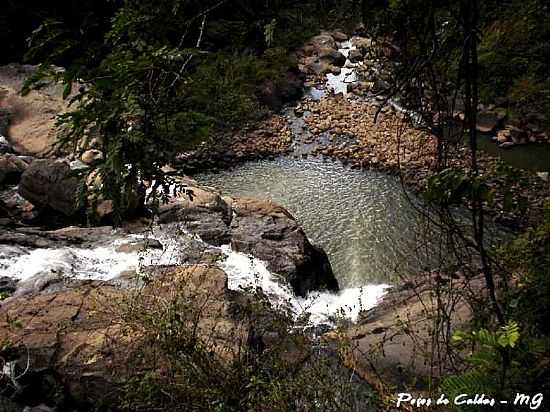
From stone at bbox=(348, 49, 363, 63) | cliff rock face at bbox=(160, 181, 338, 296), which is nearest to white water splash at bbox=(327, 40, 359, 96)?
stone at bbox=(348, 49, 363, 63)

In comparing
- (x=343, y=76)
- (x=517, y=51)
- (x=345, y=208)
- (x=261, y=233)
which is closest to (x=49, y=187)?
(x=261, y=233)

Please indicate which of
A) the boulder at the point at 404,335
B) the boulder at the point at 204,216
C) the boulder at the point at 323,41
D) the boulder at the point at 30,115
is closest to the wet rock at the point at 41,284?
the boulder at the point at 204,216

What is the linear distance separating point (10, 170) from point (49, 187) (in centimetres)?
120

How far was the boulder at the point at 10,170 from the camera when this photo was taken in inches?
311

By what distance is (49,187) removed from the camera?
23.6 ft

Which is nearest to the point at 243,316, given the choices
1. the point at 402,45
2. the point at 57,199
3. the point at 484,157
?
the point at 402,45

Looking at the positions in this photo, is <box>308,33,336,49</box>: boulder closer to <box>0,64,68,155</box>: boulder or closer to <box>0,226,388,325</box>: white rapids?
<box>0,64,68,155</box>: boulder

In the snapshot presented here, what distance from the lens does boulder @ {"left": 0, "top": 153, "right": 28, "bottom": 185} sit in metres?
7.91

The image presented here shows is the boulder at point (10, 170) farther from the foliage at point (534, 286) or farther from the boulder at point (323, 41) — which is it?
the boulder at point (323, 41)

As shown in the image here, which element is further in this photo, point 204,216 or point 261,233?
point 204,216

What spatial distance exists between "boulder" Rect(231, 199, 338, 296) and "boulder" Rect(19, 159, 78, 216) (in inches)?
89.0

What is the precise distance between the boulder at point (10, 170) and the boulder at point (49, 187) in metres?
0.64

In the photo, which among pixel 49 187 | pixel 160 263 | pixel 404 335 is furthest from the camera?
pixel 49 187

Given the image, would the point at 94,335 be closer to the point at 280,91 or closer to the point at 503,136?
the point at 503,136
